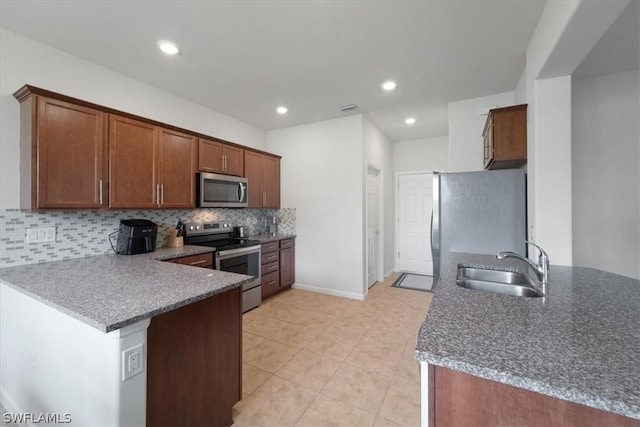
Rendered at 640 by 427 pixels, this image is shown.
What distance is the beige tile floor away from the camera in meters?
1.73

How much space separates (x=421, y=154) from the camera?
207 inches

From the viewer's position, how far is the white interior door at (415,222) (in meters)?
5.20

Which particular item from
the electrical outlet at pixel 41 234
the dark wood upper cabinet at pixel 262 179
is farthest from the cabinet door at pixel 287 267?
the electrical outlet at pixel 41 234

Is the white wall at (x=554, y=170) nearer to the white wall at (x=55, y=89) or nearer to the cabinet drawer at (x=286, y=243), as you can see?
the cabinet drawer at (x=286, y=243)

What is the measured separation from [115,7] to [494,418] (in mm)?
2952

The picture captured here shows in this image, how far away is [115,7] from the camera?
1.81 metres

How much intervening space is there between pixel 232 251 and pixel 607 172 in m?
3.94

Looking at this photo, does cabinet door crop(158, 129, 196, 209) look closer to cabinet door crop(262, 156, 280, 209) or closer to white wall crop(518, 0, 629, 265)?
cabinet door crop(262, 156, 280, 209)

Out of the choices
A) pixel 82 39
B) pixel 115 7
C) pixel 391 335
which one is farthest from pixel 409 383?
pixel 82 39

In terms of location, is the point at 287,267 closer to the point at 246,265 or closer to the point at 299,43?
the point at 246,265

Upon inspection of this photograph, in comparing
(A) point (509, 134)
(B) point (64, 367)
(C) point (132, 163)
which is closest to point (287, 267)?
(C) point (132, 163)

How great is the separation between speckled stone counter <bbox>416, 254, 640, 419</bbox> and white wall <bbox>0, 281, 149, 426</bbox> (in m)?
1.14

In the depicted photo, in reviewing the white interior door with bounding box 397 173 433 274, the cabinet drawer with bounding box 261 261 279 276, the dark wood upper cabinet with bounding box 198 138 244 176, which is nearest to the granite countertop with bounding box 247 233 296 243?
the cabinet drawer with bounding box 261 261 279 276

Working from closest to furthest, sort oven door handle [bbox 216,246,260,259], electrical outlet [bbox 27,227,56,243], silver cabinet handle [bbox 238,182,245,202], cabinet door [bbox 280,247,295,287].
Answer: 1. electrical outlet [bbox 27,227,56,243]
2. oven door handle [bbox 216,246,260,259]
3. silver cabinet handle [bbox 238,182,245,202]
4. cabinet door [bbox 280,247,295,287]
